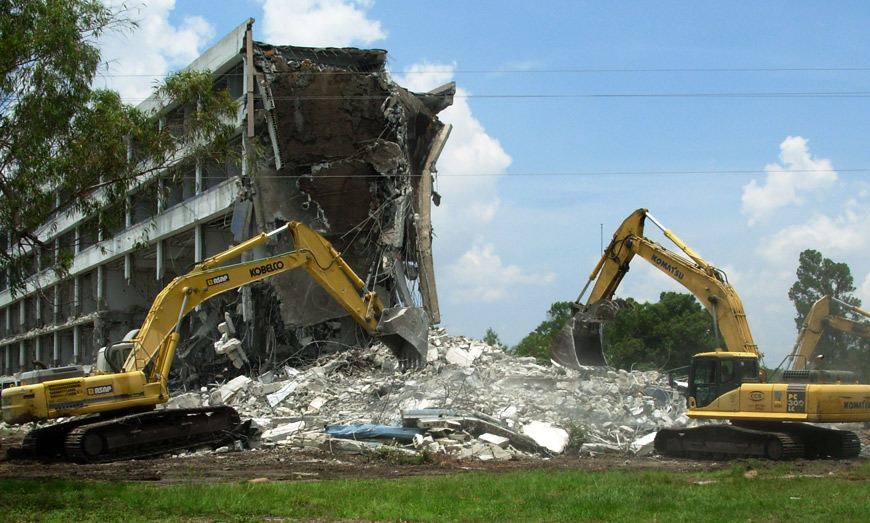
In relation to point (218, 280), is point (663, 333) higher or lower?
lower

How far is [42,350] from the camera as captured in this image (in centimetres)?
5050

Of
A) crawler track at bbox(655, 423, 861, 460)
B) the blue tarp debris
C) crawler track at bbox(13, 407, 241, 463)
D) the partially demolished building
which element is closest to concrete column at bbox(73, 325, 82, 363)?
the partially demolished building

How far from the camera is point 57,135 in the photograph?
1407 centimetres

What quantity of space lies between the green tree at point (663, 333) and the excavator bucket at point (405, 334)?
25.7 m

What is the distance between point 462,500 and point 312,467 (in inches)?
179

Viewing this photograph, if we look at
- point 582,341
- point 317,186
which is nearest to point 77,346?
point 317,186

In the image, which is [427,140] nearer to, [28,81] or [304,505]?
[28,81]

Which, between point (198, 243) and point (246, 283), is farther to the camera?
point (198, 243)

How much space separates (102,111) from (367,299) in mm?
7797

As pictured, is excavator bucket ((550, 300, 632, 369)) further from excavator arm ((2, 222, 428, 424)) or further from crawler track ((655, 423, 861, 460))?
crawler track ((655, 423, 861, 460))

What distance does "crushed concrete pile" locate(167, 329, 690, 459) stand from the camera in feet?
53.6

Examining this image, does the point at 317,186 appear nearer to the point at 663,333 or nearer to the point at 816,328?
the point at 816,328

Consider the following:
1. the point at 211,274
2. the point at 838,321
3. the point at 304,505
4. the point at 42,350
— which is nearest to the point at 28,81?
the point at 211,274

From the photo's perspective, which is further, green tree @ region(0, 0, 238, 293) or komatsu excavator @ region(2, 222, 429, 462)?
komatsu excavator @ region(2, 222, 429, 462)
